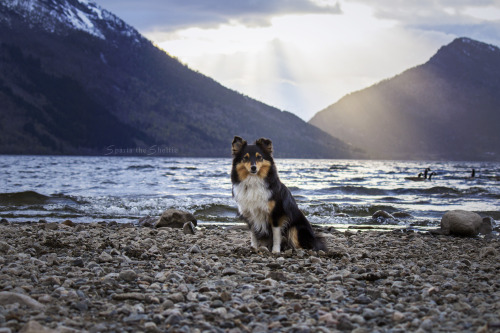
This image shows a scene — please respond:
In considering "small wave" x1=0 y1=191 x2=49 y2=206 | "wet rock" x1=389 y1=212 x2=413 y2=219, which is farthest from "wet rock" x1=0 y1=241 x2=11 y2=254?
"wet rock" x1=389 y1=212 x2=413 y2=219

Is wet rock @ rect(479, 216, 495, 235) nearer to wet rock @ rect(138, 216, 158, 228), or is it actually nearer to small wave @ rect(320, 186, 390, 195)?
wet rock @ rect(138, 216, 158, 228)

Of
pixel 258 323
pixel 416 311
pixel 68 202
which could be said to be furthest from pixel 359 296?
pixel 68 202

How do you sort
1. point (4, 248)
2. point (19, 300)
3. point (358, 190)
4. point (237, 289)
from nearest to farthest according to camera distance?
point (19, 300) < point (237, 289) < point (4, 248) < point (358, 190)

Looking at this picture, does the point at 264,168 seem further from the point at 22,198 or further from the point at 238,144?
the point at 22,198

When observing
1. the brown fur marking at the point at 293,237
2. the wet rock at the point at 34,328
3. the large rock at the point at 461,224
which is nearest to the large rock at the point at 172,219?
the brown fur marking at the point at 293,237

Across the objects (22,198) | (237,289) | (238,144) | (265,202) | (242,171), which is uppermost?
(238,144)

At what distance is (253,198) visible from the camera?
326 inches

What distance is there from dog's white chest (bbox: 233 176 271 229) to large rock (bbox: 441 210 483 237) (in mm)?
6236

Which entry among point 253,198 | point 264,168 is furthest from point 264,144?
point 253,198

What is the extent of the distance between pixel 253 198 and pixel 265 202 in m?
0.21

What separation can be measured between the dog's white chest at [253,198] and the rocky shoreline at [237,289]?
0.60m

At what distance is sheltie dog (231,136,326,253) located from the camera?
817 centimetres

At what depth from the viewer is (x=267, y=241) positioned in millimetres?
8766

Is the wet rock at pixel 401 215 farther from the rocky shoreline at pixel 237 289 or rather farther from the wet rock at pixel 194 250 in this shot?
the wet rock at pixel 194 250
